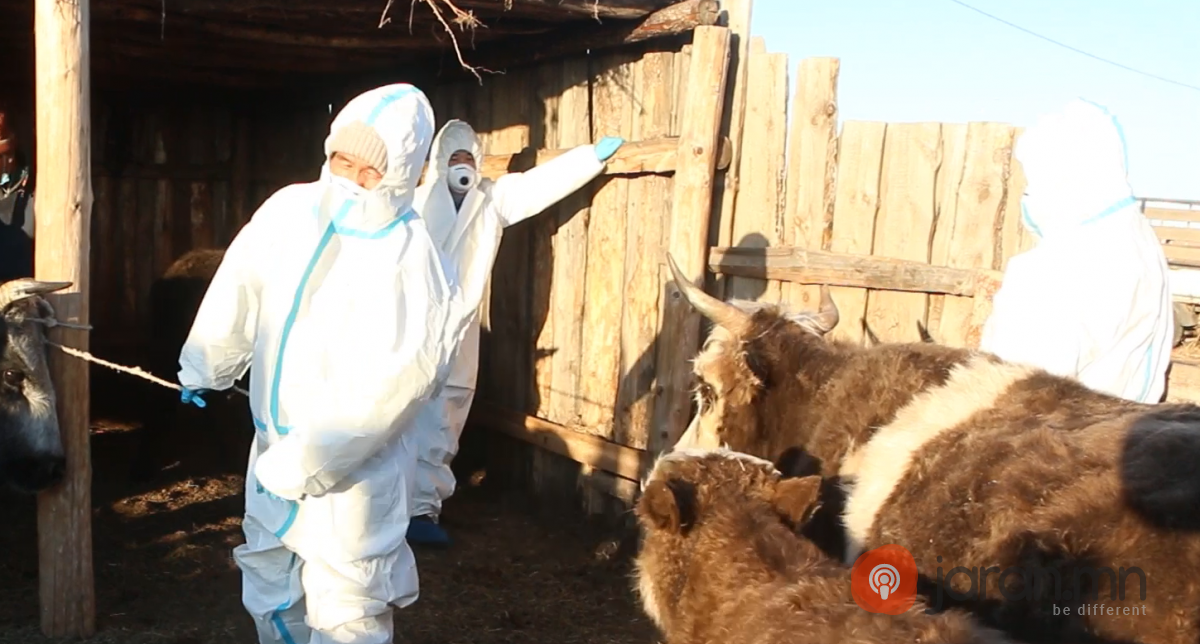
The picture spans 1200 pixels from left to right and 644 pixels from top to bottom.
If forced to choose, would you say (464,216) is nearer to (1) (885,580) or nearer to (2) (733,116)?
(2) (733,116)

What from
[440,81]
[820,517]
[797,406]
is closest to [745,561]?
[820,517]

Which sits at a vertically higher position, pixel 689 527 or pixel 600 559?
pixel 689 527

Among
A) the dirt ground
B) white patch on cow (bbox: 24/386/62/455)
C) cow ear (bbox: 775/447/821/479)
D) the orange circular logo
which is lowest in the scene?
the dirt ground

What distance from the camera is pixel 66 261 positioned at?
4.39 m

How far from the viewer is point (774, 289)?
5.32 m

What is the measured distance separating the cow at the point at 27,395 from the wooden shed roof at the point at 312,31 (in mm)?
1602

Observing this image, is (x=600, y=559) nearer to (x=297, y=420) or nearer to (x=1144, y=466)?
(x=297, y=420)

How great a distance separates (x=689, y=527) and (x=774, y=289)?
257 cm

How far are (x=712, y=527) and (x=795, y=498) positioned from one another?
0.27 meters

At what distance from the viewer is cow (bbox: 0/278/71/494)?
4.50 m

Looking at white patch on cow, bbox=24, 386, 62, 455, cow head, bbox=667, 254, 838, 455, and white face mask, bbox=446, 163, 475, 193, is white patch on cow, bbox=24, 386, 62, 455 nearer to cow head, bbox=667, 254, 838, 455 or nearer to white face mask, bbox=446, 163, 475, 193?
white face mask, bbox=446, 163, 475, 193

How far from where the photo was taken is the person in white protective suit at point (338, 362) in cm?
319

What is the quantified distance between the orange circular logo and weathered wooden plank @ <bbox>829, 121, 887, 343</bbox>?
219cm

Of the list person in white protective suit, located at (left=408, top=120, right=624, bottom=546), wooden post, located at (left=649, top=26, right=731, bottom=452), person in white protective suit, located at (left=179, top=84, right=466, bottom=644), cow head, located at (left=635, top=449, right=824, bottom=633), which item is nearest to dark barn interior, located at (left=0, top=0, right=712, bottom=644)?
person in white protective suit, located at (left=408, top=120, right=624, bottom=546)
